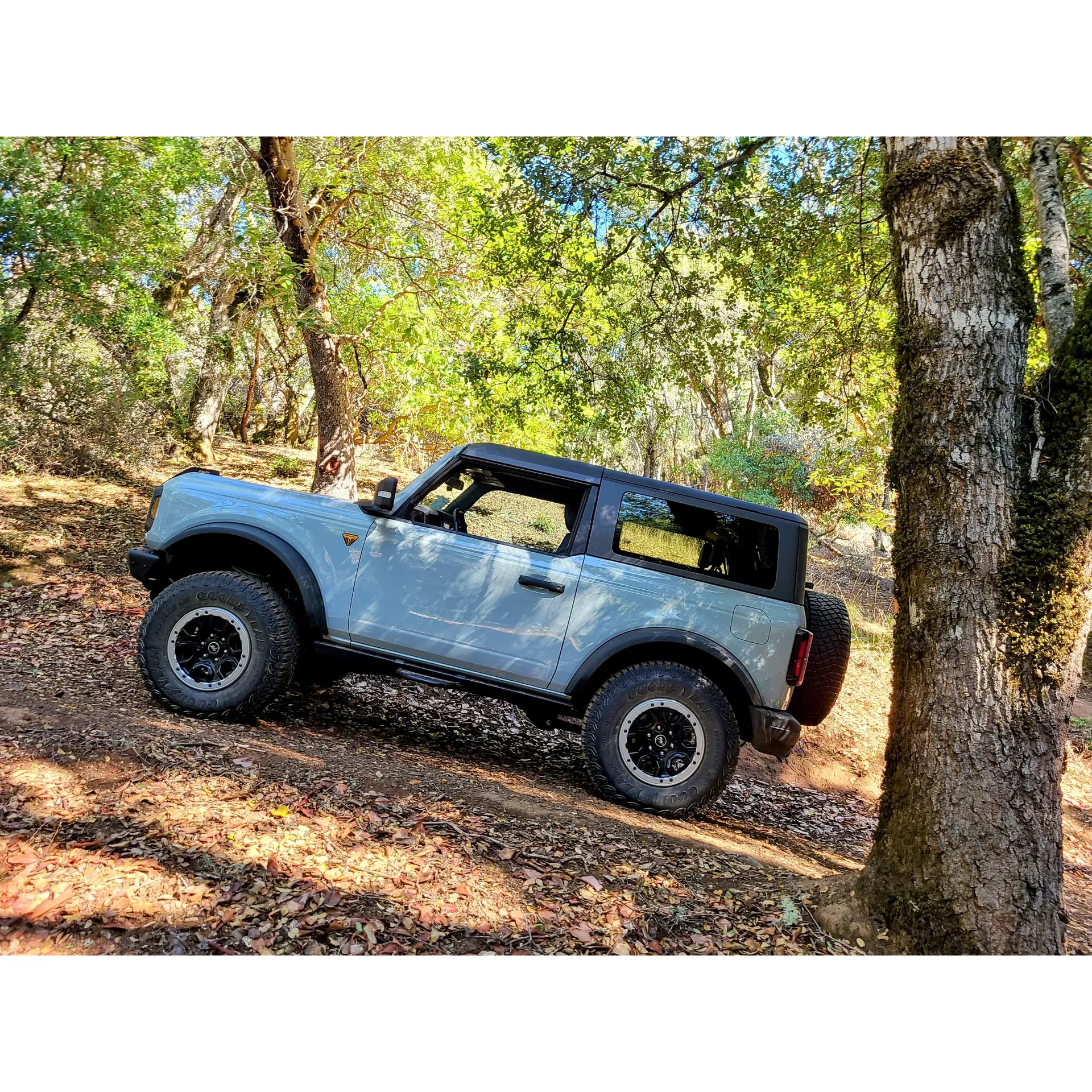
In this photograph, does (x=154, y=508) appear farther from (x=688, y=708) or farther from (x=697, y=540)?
(x=688, y=708)

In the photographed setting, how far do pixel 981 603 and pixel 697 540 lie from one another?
1.54m

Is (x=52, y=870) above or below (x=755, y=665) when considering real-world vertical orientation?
below

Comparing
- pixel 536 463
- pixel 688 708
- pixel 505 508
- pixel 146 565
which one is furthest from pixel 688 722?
pixel 146 565

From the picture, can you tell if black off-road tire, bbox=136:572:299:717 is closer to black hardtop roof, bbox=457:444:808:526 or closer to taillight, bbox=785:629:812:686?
black hardtop roof, bbox=457:444:808:526

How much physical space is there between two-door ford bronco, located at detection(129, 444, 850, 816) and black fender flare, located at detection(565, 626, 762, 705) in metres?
0.01

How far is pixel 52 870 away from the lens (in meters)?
2.61

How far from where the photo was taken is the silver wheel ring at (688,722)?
4.19 meters

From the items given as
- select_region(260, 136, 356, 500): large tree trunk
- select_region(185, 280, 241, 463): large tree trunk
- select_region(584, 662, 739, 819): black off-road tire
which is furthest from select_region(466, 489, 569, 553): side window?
select_region(185, 280, 241, 463): large tree trunk

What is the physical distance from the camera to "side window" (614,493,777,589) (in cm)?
433

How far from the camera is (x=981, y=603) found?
3.17 m
